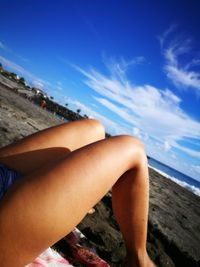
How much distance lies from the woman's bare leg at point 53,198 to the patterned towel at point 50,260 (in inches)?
19.1

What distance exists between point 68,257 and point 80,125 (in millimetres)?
922

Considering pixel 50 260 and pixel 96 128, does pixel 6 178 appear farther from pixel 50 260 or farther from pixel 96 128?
pixel 96 128

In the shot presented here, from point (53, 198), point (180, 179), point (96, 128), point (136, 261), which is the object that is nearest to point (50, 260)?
point (136, 261)

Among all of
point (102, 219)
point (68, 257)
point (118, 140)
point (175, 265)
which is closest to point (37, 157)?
point (118, 140)

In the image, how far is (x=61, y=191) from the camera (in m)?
0.90

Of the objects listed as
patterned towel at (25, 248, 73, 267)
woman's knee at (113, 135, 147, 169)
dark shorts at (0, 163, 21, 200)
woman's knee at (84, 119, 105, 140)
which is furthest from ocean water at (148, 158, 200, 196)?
dark shorts at (0, 163, 21, 200)

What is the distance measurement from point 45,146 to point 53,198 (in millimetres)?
623

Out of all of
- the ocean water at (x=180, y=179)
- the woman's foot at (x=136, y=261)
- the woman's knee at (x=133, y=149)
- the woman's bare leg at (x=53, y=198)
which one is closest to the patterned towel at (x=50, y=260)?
the woman's foot at (x=136, y=261)

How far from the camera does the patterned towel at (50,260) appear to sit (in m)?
1.34

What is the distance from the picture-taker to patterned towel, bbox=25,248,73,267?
52.8 inches

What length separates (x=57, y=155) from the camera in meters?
1.50

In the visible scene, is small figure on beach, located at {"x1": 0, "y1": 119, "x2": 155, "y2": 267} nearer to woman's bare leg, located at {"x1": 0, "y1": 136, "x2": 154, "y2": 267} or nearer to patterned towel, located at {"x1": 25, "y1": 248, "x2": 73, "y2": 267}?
woman's bare leg, located at {"x1": 0, "y1": 136, "x2": 154, "y2": 267}

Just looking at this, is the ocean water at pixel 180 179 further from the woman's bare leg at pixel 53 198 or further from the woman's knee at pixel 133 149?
the woman's bare leg at pixel 53 198

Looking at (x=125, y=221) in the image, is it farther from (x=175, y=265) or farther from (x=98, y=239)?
(x=175, y=265)
